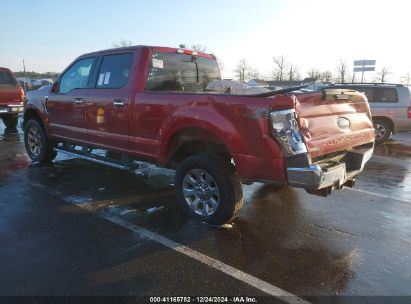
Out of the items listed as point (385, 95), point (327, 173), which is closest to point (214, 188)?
point (327, 173)

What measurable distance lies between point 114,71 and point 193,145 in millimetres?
1699

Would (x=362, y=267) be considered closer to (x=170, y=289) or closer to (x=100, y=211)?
(x=170, y=289)

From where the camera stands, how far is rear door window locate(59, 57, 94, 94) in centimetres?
595

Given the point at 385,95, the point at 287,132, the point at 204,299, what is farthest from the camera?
the point at 385,95

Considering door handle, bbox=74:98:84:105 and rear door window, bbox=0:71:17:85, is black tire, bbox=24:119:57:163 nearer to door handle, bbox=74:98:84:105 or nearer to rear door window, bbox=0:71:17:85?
door handle, bbox=74:98:84:105

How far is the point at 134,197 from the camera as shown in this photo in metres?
5.31

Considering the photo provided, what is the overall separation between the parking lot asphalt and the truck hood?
25.0ft

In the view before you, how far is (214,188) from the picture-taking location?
4262 mm

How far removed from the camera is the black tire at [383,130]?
10859mm

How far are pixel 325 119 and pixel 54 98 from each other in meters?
4.66

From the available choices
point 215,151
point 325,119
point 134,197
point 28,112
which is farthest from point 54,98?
point 325,119

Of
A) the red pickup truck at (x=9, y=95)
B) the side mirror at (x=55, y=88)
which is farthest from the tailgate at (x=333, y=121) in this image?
the red pickup truck at (x=9, y=95)

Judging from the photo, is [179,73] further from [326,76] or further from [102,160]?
[326,76]

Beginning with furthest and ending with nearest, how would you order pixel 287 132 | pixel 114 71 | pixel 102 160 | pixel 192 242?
1. pixel 102 160
2. pixel 114 71
3. pixel 192 242
4. pixel 287 132
